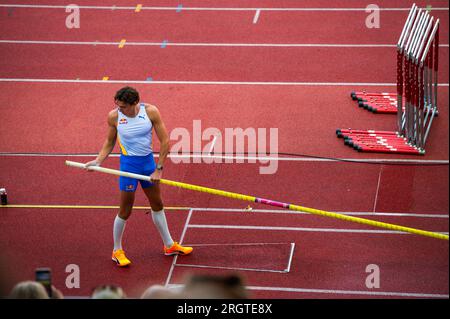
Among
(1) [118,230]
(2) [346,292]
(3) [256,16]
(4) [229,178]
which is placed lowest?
(2) [346,292]

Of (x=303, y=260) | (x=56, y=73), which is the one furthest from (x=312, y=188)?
(x=56, y=73)

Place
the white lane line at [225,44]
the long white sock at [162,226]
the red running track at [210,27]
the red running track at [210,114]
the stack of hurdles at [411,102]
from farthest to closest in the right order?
the red running track at [210,27]
the white lane line at [225,44]
the red running track at [210,114]
the stack of hurdles at [411,102]
the long white sock at [162,226]

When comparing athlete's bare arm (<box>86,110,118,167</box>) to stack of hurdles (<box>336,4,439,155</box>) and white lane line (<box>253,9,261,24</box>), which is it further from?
white lane line (<box>253,9,261,24</box>)

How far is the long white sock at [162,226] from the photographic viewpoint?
8.99m

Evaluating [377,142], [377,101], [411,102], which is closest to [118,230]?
[377,142]

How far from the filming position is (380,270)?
8727 mm

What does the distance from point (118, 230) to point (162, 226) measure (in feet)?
1.56

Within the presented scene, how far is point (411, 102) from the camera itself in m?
11.6

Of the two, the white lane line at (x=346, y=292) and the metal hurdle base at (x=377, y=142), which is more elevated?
the metal hurdle base at (x=377, y=142)

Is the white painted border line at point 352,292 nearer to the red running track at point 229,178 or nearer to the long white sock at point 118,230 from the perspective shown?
the red running track at point 229,178

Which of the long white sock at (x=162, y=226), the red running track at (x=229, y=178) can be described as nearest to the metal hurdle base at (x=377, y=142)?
the red running track at (x=229, y=178)

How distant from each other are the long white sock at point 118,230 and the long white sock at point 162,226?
336 millimetres

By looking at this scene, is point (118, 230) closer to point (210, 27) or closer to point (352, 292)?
point (352, 292)

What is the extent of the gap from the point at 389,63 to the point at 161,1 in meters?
5.36
